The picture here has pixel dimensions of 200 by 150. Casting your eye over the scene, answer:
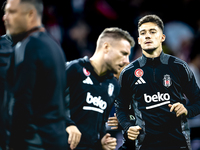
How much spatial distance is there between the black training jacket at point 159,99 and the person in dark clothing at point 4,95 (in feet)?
5.03

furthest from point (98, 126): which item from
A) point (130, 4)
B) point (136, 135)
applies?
point (130, 4)

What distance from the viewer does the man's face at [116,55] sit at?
2.95 meters

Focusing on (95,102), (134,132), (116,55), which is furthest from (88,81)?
(134,132)

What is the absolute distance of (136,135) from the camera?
3.35m

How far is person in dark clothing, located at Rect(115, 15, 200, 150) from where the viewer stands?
339 centimetres

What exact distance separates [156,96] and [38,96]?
6.47 feet

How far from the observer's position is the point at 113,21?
23.7 feet

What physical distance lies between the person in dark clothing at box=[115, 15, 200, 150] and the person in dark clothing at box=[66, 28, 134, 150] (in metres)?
0.55

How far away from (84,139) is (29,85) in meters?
1.20

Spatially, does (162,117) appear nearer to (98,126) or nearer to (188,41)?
(98,126)

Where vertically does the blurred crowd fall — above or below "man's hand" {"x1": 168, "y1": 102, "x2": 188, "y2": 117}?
above

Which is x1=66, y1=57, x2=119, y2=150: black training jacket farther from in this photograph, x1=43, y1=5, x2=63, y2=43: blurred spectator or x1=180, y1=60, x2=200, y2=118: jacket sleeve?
x1=43, y1=5, x2=63, y2=43: blurred spectator

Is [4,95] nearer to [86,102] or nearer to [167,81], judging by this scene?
[86,102]

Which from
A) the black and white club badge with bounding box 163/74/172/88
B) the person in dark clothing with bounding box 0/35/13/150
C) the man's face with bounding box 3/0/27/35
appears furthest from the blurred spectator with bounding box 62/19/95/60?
the man's face with bounding box 3/0/27/35
